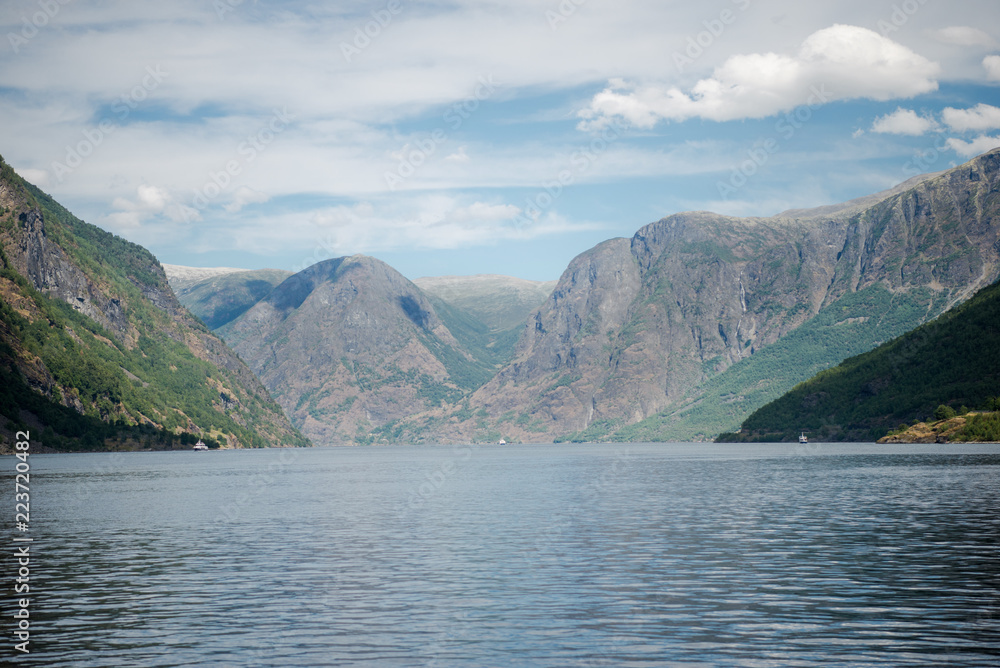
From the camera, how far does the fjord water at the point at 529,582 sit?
34125 mm

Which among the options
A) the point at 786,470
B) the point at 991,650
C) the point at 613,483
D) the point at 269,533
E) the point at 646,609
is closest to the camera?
the point at 991,650

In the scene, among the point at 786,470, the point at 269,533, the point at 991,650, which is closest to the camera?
the point at 991,650

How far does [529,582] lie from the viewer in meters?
48.5

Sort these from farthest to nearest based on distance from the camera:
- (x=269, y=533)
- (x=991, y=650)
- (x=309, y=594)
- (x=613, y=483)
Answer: (x=613, y=483) → (x=269, y=533) → (x=309, y=594) → (x=991, y=650)

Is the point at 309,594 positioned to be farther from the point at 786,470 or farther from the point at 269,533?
the point at 786,470

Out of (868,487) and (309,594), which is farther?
(868,487)

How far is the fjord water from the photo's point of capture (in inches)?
1344

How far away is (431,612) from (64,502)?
8210cm

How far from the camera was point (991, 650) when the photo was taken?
31891 mm

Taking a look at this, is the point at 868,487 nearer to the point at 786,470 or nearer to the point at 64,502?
the point at 786,470

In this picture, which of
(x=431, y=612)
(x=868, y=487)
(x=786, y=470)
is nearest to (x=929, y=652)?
(x=431, y=612)

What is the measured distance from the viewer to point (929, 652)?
3195 centimetres

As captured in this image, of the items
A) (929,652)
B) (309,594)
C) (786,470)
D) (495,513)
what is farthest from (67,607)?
(786,470)

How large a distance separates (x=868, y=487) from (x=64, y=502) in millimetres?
100984
